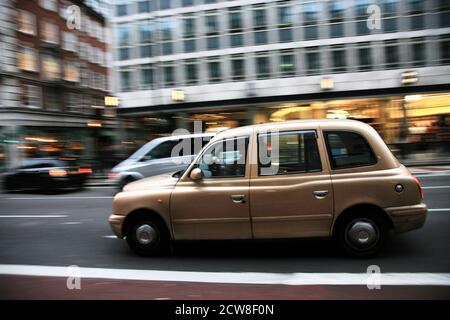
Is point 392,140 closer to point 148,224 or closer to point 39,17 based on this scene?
point 148,224

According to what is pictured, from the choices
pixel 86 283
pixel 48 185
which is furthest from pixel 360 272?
pixel 48 185

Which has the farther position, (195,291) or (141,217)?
(141,217)

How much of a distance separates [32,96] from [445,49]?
3202cm

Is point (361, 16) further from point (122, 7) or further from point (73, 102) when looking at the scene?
point (73, 102)

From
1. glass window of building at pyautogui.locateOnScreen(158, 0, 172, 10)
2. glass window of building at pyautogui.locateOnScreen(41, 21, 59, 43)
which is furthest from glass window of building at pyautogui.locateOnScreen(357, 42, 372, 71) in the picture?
glass window of building at pyautogui.locateOnScreen(41, 21, 59, 43)

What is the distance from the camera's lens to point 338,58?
1047 inches

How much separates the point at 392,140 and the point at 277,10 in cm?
1108

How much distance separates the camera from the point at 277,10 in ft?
89.4

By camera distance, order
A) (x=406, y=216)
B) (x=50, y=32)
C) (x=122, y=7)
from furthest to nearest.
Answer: (x=50, y=32) < (x=122, y=7) < (x=406, y=216)

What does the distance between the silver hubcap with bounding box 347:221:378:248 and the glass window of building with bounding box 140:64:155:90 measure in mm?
26746

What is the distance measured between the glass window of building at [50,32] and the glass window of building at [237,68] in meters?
20.4

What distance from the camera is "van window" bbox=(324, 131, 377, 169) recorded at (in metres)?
5.16

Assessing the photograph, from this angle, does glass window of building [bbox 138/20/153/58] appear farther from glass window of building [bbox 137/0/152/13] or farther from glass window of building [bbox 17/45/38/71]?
glass window of building [bbox 17/45/38/71]

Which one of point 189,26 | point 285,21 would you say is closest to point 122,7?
point 189,26
